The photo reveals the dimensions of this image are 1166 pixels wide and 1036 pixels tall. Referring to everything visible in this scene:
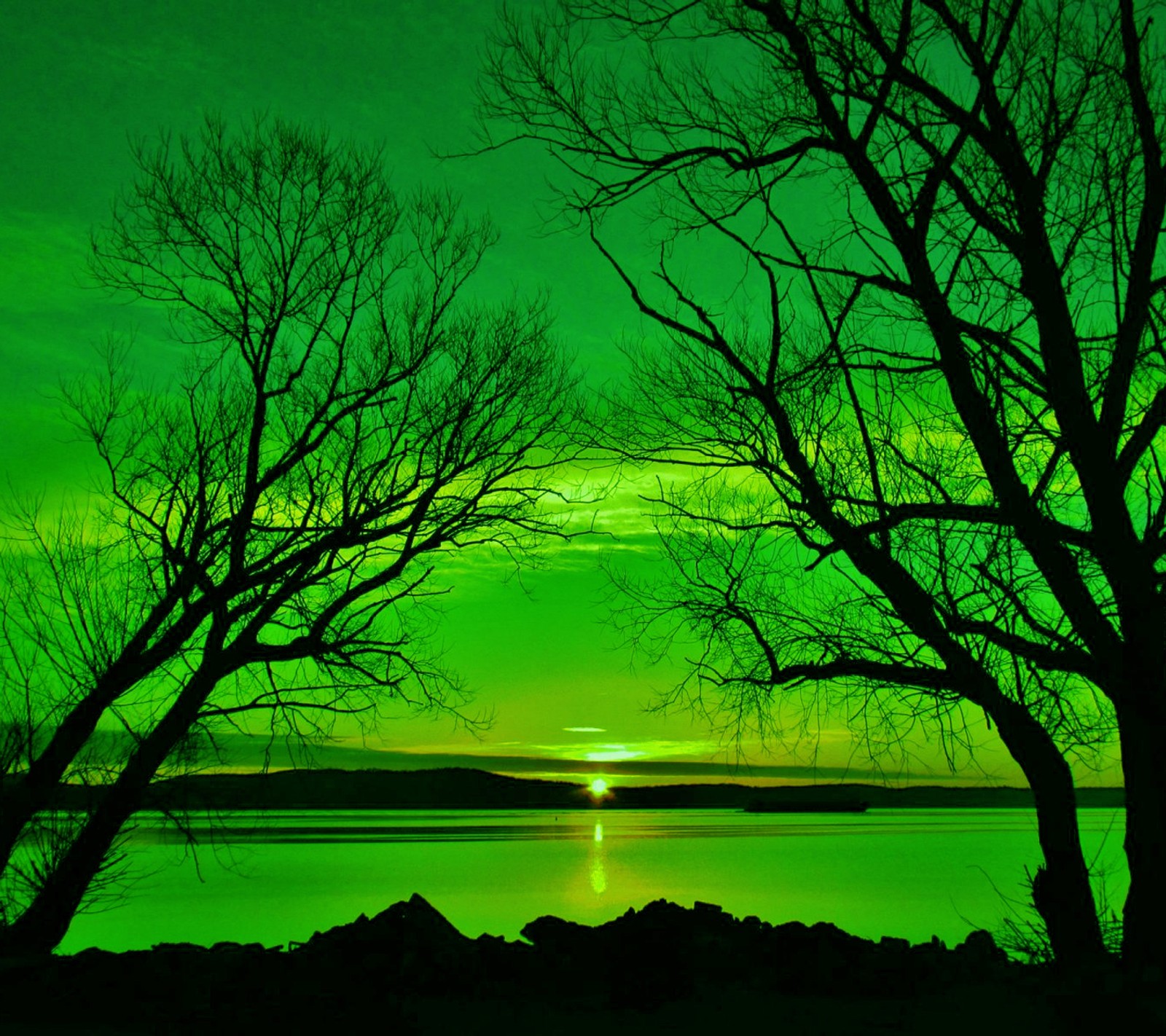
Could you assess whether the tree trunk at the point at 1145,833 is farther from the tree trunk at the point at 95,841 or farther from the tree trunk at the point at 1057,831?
the tree trunk at the point at 95,841

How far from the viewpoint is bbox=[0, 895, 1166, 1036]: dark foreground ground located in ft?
20.5

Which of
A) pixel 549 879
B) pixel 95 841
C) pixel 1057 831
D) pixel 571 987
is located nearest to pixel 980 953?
pixel 1057 831

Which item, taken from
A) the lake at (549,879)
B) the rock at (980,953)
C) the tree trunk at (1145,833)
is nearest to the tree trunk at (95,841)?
the lake at (549,879)

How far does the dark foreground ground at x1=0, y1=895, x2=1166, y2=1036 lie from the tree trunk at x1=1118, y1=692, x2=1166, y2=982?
62cm

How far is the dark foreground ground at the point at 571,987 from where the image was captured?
20.5ft

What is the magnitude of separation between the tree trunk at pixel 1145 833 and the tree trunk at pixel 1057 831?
63cm

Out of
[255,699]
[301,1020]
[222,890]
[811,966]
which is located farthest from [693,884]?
[301,1020]

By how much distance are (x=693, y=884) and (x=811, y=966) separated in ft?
63.7

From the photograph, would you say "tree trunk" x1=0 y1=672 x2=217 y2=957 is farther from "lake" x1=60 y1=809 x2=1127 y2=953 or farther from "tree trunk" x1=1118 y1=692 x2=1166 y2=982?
"tree trunk" x1=1118 y1=692 x2=1166 y2=982

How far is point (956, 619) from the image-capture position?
769cm

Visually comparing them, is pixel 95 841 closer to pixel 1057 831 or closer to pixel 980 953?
pixel 980 953

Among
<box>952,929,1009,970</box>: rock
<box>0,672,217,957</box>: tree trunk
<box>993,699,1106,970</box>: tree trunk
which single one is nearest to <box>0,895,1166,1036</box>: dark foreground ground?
<box>952,929,1009,970</box>: rock

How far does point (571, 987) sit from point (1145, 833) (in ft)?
12.5

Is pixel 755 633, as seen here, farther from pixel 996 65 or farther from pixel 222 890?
pixel 222 890
